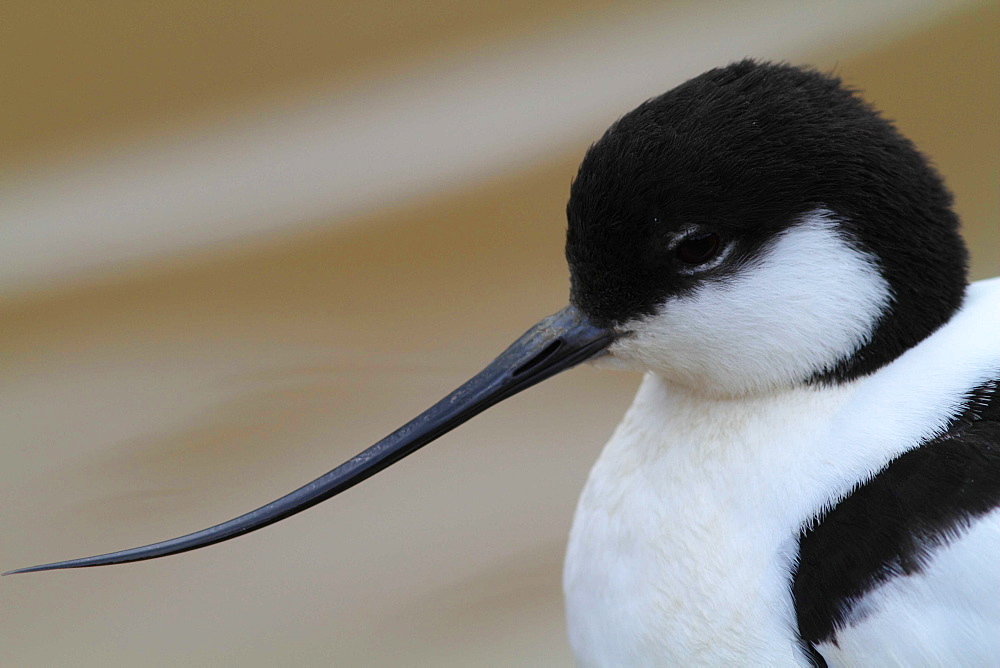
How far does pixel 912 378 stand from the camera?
98 centimetres

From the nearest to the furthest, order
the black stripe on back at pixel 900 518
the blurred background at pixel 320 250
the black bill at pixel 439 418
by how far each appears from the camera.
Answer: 1. the black stripe on back at pixel 900 518
2. the black bill at pixel 439 418
3. the blurred background at pixel 320 250

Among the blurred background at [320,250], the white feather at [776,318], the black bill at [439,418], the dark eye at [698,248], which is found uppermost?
the blurred background at [320,250]

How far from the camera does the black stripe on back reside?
89 cm

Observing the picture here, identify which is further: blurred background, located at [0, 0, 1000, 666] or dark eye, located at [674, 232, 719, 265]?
blurred background, located at [0, 0, 1000, 666]

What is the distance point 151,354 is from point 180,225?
0.84 feet

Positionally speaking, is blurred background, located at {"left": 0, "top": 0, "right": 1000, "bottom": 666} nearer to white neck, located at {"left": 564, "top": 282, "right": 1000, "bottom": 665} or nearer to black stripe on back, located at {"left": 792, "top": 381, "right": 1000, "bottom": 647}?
white neck, located at {"left": 564, "top": 282, "right": 1000, "bottom": 665}

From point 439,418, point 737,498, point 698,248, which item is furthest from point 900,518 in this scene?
point 439,418

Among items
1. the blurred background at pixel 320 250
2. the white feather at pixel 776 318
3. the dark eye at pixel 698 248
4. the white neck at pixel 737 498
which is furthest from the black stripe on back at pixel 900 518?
the blurred background at pixel 320 250

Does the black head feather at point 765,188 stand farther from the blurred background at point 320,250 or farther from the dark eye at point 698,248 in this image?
the blurred background at point 320,250

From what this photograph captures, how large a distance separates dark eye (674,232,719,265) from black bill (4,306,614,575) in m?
0.11

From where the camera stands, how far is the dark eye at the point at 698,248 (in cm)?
97

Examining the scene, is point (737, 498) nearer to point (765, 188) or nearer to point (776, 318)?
point (776, 318)

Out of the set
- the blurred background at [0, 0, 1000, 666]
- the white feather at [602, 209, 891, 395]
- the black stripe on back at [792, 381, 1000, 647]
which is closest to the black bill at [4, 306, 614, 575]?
the white feather at [602, 209, 891, 395]

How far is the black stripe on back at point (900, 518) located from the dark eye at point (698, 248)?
0.77 feet
